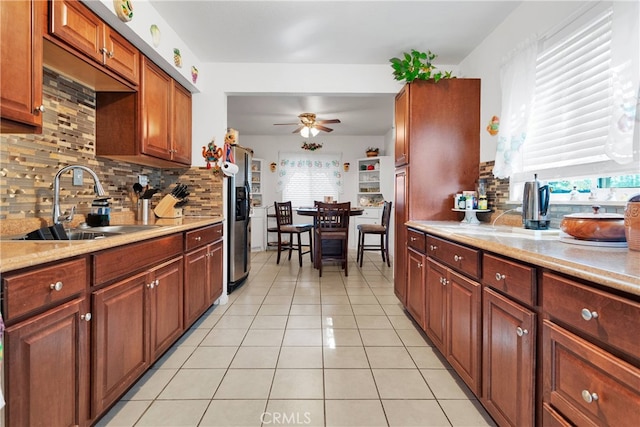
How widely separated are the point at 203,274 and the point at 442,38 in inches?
108

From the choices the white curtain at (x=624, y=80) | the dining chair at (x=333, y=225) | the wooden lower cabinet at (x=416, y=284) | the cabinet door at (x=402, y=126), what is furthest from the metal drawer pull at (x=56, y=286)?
the dining chair at (x=333, y=225)

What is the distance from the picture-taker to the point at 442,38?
8.68 feet

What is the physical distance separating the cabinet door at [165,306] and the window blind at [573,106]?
239cm

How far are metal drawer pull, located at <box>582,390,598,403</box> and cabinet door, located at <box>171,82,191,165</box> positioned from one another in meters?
2.87

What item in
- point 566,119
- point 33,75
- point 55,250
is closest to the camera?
point 55,250

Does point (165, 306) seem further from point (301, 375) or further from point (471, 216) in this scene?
point (471, 216)

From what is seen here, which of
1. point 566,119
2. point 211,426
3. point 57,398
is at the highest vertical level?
point 566,119

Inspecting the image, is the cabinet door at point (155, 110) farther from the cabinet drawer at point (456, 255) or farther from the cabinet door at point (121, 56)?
the cabinet drawer at point (456, 255)

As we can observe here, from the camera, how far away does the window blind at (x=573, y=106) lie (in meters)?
1.59

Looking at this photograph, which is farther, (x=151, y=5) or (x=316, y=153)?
(x=316, y=153)

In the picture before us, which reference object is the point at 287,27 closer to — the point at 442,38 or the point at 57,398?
the point at 442,38

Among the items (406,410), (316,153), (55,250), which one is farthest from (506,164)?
(316,153)

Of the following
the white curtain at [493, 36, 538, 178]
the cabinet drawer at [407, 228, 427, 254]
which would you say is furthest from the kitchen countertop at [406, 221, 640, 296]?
the white curtain at [493, 36, 538, 178]

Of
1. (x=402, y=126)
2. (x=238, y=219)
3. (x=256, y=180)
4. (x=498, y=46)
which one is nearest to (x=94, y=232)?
(x=238, y=219)
